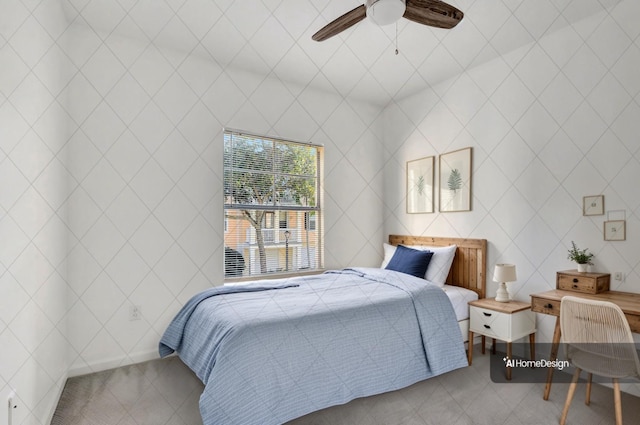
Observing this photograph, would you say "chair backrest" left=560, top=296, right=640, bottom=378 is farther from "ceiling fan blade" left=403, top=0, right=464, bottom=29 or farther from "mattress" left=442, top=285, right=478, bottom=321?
"ceiling fan blade" left=403, top=0, right=464, bottom=29

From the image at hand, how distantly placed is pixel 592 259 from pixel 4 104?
3783mm

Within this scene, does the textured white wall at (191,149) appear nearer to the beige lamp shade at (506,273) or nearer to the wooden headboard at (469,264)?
the wooden headboard at (469,264)

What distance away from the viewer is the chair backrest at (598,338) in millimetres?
1879

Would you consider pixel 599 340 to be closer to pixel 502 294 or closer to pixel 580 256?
pixel 580 256

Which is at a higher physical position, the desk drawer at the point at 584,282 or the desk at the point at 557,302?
the desk drawer at the point at 584,282

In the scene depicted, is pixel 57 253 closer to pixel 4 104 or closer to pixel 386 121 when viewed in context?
pixel 4 104

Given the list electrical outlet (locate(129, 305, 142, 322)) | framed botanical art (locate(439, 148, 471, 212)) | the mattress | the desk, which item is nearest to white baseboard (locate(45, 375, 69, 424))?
electrical outlet (locate(129, 305, 142, 322))

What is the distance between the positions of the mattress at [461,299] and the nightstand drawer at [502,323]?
0.31ft

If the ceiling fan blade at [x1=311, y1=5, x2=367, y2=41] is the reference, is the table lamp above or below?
below

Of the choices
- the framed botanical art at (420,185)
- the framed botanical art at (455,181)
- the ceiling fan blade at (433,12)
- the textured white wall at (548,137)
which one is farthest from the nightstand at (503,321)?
the ceiling fan blade at (433,12)

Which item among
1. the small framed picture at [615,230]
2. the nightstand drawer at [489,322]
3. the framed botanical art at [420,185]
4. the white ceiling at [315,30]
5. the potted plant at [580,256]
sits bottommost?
the nightstand drawer at [489,322]

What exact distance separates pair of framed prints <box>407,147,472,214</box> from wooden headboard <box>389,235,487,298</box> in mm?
356

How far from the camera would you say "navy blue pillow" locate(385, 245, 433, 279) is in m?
3.47

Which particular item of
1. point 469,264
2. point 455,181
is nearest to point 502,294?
point 469,264
